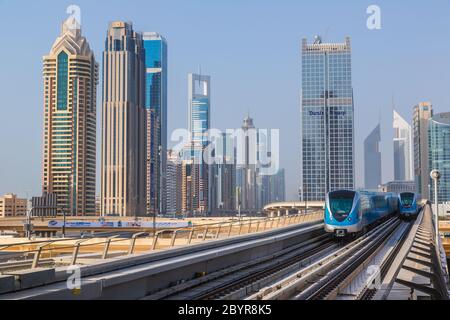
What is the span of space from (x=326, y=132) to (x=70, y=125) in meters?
75.9

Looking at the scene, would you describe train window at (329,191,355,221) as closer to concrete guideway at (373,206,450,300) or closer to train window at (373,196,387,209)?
train window at (373,196,387,209)

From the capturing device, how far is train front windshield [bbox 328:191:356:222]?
1227 inches

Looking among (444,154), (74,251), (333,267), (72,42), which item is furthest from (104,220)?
(72,42)

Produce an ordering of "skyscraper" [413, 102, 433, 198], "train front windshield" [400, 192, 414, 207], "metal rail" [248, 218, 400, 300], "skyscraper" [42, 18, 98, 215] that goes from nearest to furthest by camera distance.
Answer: "metal rail" [248, 218, 400, 300] → "train front windshield" [400, 192, 414, 207] → "skyscraper" [413, 102, 433, 198] → "skyscraper" [42, 18, 98, 215]

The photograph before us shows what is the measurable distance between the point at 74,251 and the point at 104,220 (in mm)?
90365

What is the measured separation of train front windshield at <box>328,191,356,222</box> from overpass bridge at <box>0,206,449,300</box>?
656cm

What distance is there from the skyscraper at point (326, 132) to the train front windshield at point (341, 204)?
126158 millimetres

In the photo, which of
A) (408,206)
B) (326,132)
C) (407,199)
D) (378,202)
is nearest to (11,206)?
(326,132)

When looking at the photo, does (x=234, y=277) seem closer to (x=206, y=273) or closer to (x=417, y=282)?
(x=206, y=273)

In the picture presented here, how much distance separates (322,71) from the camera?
630ft

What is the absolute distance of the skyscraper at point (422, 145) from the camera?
376ft

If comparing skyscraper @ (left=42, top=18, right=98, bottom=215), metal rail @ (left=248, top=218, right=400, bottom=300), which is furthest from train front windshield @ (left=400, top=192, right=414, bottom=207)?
skyscraper @ (left=42, top=18, right=98, bottom=215)

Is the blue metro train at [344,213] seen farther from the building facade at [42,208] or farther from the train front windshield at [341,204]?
the building facade at [42,208]
